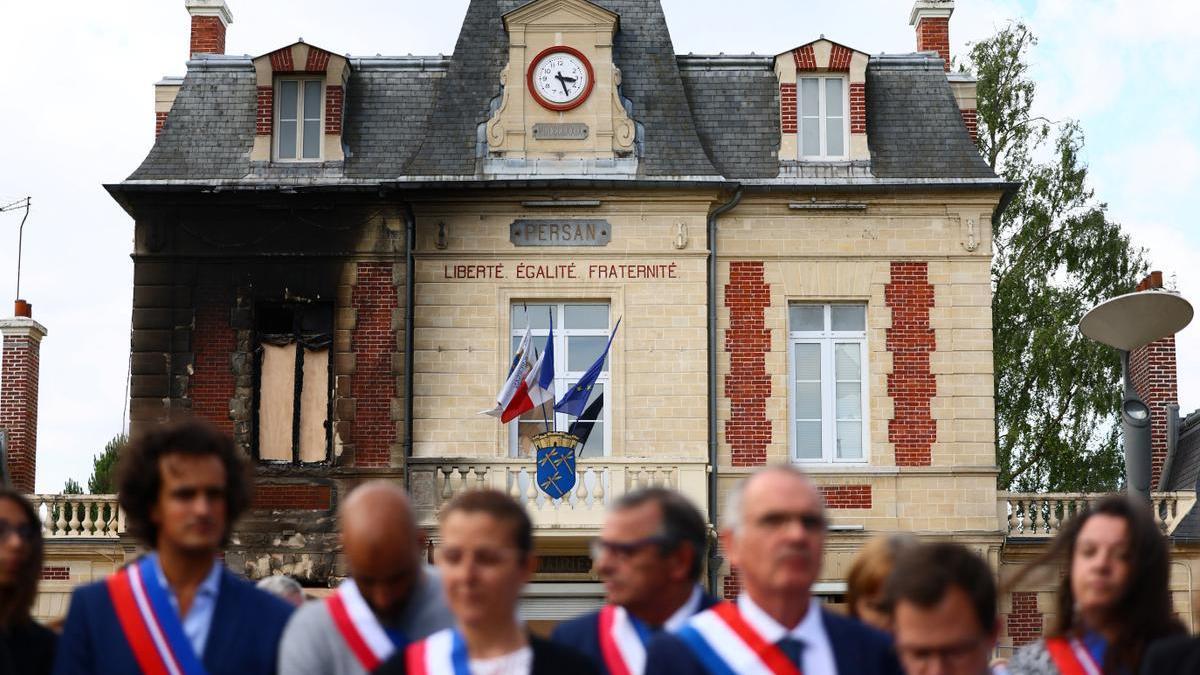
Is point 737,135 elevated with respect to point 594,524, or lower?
elevated

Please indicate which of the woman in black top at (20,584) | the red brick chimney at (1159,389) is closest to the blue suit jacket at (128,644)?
the woman in black top at (20,584)

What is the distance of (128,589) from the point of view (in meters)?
5.65

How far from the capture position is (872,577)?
6.19 m

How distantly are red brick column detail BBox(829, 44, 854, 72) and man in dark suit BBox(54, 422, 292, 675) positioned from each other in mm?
17082

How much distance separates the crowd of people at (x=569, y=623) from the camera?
510 cm

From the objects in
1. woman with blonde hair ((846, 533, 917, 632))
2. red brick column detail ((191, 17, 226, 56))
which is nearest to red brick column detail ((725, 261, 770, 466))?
red brick column detail ((191, 17, 226, 56))

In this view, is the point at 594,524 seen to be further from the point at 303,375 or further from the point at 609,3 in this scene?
the point at 609,3

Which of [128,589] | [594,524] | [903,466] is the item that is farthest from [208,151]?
[128,589]

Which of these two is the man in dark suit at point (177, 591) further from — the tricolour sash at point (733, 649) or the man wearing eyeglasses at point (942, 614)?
the man wearing eyeglasses at point (942, 614)

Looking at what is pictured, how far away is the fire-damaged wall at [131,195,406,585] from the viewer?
2138 cm

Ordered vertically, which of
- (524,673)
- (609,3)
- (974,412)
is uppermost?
(609,3)

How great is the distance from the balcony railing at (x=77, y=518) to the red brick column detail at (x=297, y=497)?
2.18 m

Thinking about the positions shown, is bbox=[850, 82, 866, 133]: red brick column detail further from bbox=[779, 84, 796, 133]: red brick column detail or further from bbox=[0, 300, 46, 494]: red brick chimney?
bbox=[0, 300, 46, 494]: red brick chimney

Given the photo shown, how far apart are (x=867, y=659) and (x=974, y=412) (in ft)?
54.2
